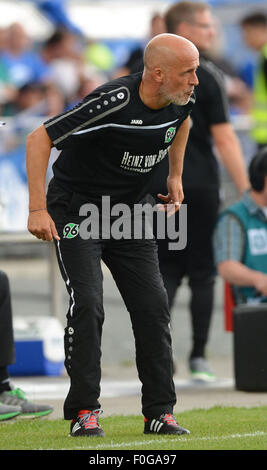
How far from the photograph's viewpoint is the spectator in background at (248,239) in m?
8.45

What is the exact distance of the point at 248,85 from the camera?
1850 centimetres

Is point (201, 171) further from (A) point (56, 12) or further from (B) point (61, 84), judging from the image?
(A) point (56, 12)

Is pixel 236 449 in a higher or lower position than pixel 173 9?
lower

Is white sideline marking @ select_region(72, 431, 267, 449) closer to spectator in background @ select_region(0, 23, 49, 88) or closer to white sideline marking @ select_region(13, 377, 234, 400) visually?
white sideline marking @ select_region(13, 377, 234, 400)

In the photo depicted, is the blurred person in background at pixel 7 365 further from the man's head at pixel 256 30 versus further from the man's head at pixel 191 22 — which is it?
the man's head at pixel 256 30

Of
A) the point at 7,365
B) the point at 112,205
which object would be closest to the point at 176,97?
the point at 112,205

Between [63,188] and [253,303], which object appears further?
[253,303]

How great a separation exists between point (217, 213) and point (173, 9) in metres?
1.38

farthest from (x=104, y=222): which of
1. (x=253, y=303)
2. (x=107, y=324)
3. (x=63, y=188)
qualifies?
(x=107, y=324)

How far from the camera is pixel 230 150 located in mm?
8828

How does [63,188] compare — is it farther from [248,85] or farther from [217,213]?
[248,85]

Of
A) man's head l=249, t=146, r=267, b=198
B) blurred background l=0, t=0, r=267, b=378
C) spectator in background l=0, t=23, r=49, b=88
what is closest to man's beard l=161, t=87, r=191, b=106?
blurred background l=0, t=0, r=267, b=378

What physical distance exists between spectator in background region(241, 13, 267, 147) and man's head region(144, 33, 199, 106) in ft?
18.8

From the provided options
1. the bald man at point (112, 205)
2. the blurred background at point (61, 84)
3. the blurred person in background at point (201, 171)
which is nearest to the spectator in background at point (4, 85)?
the blurred background at point (61, 84)
